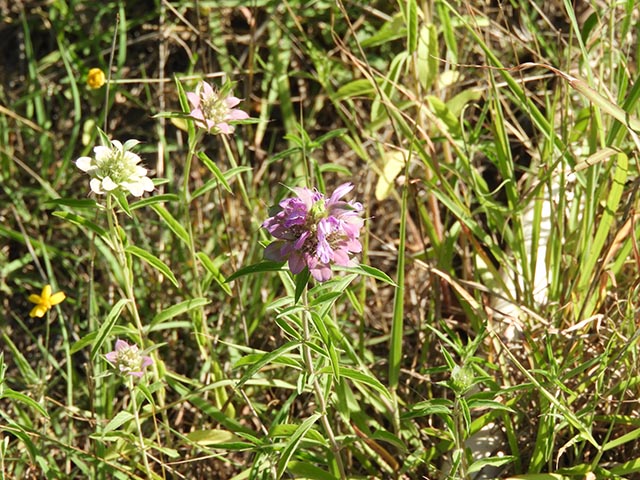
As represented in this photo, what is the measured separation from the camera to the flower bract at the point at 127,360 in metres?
1.99

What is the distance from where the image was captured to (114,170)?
181 cm

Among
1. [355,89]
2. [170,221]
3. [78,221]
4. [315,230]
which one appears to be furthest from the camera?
[355,89]

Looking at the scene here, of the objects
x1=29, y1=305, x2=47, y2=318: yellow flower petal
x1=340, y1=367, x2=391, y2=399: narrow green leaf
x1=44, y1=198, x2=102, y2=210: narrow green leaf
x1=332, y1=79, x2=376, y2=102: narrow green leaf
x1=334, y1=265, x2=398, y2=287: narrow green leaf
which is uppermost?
x1=332, y1=79, x2=376, y2=102: narrow green leaf

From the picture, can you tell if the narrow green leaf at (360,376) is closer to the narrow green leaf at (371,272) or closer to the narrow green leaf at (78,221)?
the narrow green leaf at (371,272)

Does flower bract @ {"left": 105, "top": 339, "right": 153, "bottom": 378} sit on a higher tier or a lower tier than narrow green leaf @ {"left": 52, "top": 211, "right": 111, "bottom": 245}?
lower

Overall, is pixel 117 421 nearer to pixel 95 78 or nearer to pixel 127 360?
pixel 127 360

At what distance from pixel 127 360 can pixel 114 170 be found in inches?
18.0

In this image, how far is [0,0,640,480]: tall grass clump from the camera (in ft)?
6.38

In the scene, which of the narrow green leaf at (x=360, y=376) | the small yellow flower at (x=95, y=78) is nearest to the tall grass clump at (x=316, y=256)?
the narrow green leaf at (x=360, y=376)

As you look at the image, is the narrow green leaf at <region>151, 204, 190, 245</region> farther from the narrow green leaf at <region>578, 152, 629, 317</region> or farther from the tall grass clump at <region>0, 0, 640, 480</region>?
the narrow green leaf at <region>578, 152, 629, 317</region>

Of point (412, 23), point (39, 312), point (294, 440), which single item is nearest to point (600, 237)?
point (412, 23)

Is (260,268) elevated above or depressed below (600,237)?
above

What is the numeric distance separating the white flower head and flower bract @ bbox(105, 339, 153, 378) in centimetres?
39

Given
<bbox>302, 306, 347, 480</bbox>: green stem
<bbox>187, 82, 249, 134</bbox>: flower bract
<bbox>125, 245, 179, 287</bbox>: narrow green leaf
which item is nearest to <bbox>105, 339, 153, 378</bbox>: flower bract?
<bbox>125, 245, 179, 287</bbox>: narrow green leaf
